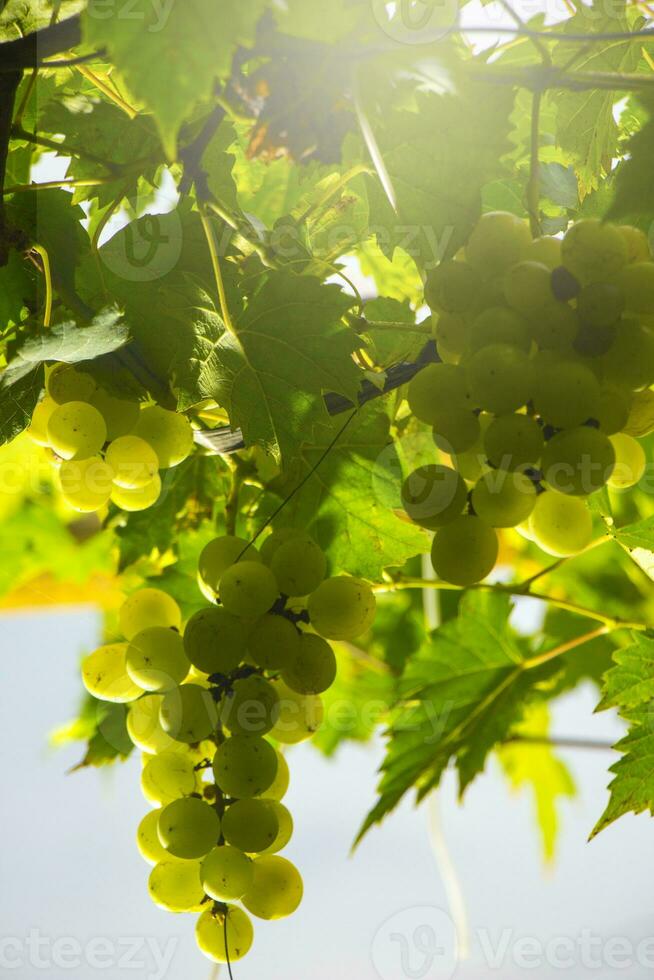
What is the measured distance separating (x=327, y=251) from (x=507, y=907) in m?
1.35

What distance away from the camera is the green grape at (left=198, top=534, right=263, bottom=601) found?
0.54 metres

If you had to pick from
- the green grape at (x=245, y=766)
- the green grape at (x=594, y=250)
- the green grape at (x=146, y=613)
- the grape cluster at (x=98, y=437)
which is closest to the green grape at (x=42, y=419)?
the grape cluster at (x=98, y=437)

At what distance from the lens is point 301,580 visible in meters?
0.51

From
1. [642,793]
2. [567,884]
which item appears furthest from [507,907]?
[642,793]

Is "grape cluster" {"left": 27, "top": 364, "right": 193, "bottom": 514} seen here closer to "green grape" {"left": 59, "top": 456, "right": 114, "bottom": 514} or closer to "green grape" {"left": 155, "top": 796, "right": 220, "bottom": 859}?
"green grape" {"left": 59, "top": 456, "right": 114, "bottom": 514}

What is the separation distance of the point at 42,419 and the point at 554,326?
1.08ft

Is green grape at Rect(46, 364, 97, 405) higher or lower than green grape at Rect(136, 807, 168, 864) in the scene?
higher

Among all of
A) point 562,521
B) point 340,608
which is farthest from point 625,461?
point 340,608

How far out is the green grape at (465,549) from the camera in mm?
447

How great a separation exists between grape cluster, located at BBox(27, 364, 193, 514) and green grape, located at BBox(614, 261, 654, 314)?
282mm

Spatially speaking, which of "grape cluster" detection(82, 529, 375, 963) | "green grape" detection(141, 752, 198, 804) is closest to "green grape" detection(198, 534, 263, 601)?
"grape cluster" detection(82, 529, 375, 963)

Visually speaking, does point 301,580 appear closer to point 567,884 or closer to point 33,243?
point 33,243

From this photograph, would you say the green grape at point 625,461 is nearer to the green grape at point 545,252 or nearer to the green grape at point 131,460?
the green grape at point 545,252

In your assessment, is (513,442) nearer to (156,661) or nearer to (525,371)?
(525,371)
